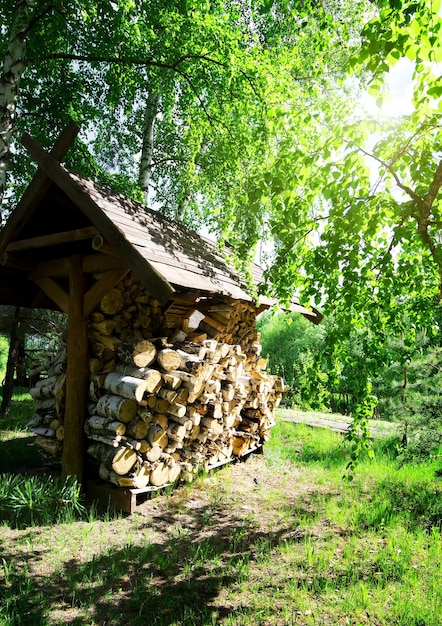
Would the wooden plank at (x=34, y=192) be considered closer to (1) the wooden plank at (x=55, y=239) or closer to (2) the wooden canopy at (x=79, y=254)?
(2) the wooden canopy at (x=79, y=254)

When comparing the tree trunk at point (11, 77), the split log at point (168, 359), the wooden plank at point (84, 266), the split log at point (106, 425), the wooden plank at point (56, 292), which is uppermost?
the tree trunk at point (11, 77)

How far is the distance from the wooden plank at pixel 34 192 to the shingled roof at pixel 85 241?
1 centimetres

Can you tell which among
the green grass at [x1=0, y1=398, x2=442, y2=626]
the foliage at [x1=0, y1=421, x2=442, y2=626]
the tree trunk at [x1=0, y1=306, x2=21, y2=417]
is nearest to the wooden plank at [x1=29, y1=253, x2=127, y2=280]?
the green grass at [x1=0, y1=398, x2=442, y2=626]

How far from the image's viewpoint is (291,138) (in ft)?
10.5

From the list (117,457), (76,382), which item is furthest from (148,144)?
(117,457)

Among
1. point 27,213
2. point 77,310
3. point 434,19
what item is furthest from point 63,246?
point 434,19

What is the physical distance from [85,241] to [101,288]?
100 cm

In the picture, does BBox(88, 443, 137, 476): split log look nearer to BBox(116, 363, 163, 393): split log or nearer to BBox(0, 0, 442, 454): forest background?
BBox(116, 363, 163, 393): split log

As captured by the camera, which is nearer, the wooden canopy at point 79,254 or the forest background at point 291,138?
the forest background at point 291,138

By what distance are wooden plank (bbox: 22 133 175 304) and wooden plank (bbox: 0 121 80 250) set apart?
0.16m

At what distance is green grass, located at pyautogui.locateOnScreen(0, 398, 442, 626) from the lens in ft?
9.33

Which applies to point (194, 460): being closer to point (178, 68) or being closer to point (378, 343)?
point (378, 343)

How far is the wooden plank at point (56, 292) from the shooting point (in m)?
5.05

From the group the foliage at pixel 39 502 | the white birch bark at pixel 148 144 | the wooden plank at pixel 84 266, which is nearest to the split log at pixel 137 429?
the foliage at pixel 39 502
